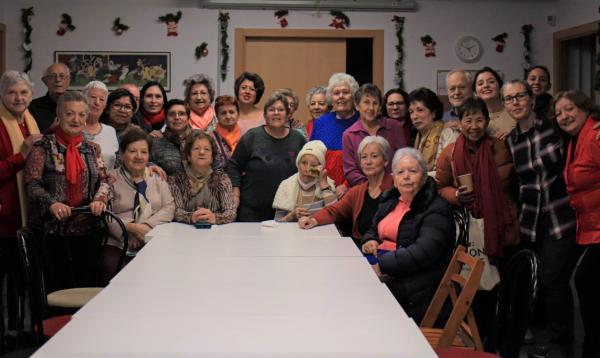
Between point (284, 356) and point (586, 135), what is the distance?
2.39m

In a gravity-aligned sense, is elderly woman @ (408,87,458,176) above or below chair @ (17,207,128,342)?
above

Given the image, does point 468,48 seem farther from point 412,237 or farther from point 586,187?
point 412,237

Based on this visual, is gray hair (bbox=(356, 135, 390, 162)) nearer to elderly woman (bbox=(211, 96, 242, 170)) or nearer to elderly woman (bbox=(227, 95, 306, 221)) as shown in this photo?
elderly woman (bbox=(227, 95, 306, 221))

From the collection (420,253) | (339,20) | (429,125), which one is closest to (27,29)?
(339,20)

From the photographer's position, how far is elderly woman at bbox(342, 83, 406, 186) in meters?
4.38

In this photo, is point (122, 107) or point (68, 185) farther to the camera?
point (122, 107)

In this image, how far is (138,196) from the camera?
3963mm

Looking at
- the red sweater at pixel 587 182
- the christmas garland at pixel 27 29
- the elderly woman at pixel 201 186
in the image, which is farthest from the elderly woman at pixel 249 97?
the christmas garland at pixel 27 29

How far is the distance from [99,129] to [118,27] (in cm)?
359

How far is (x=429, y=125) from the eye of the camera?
446 cm

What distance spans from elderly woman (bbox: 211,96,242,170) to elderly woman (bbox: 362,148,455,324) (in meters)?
1.32

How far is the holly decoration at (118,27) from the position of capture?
7.63 meters

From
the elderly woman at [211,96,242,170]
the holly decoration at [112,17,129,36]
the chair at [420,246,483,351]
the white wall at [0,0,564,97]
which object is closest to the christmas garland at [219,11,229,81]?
the white wall at [0,0,564,97]

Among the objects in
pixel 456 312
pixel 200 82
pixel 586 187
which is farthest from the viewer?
pixel 200 82
